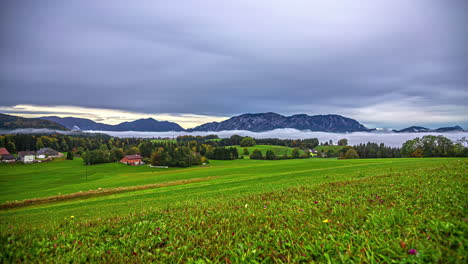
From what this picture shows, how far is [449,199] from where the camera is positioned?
5.12m

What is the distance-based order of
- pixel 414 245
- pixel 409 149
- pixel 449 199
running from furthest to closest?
pixel 409 149 → pixel 449 199 → pixel 414 245

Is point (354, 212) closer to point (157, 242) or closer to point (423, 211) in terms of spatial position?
point (423, 211)

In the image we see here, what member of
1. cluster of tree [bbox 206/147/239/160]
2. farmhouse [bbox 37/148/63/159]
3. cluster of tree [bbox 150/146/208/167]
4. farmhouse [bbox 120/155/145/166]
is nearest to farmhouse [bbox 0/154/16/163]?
farmhouse [bbox 37/148/63/159]

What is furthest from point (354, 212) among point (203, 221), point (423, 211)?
point (203, 221)

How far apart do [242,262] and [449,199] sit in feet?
17.8

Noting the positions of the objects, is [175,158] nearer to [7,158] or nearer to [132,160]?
[132,160]

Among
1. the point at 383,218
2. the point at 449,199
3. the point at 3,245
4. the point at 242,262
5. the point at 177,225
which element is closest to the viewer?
the point at 242,262

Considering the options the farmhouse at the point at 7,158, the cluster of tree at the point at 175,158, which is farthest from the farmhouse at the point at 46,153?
the cluster of tree at the point at 175,158

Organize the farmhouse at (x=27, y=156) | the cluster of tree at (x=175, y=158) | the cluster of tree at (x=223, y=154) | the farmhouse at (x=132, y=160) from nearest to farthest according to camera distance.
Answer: the farmhouse at (x=27, y=156), the cluster of tree at (x=175, y=158), the farmhouse at (x=132, y=160), the cluster of tree at (x=223, y=154)

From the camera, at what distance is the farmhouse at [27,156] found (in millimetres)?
77875

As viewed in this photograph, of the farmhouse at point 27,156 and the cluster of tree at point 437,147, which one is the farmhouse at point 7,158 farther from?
the cluster of tree at point 437,147

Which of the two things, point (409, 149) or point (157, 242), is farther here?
point (409, 149)

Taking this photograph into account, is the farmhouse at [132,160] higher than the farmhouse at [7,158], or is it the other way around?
the farmhouse at [7,158]

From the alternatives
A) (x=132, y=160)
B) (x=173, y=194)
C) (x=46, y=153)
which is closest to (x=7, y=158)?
(x=46, y=153)
